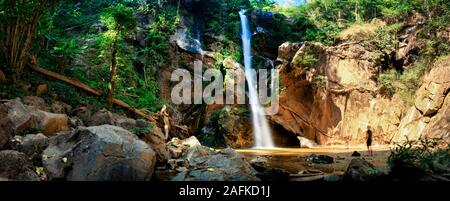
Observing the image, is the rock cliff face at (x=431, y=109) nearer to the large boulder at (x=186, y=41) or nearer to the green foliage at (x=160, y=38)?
the large boulder at (x=186, y=41)

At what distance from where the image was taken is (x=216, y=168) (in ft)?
27.4

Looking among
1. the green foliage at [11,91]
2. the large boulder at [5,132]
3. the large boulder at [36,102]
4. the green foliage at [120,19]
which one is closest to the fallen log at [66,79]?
the green foliage at [11,91]

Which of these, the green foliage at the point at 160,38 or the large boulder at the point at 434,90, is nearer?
the large boulder at the point at 434,90

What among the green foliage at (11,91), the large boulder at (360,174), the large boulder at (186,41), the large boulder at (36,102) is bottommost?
the large boulder at (360,174)

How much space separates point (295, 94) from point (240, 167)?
14883 millimetres

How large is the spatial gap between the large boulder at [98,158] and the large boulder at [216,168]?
3.28 feet

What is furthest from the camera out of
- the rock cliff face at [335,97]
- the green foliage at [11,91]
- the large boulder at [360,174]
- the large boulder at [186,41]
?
the large boulder at [186,41]

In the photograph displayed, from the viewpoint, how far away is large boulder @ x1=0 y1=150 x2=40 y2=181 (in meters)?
6.17

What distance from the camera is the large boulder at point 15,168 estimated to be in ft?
20.2

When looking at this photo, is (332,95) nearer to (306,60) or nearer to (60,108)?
(306,60)

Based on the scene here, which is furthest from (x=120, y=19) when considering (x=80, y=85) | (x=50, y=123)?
(x=50, y=123)
